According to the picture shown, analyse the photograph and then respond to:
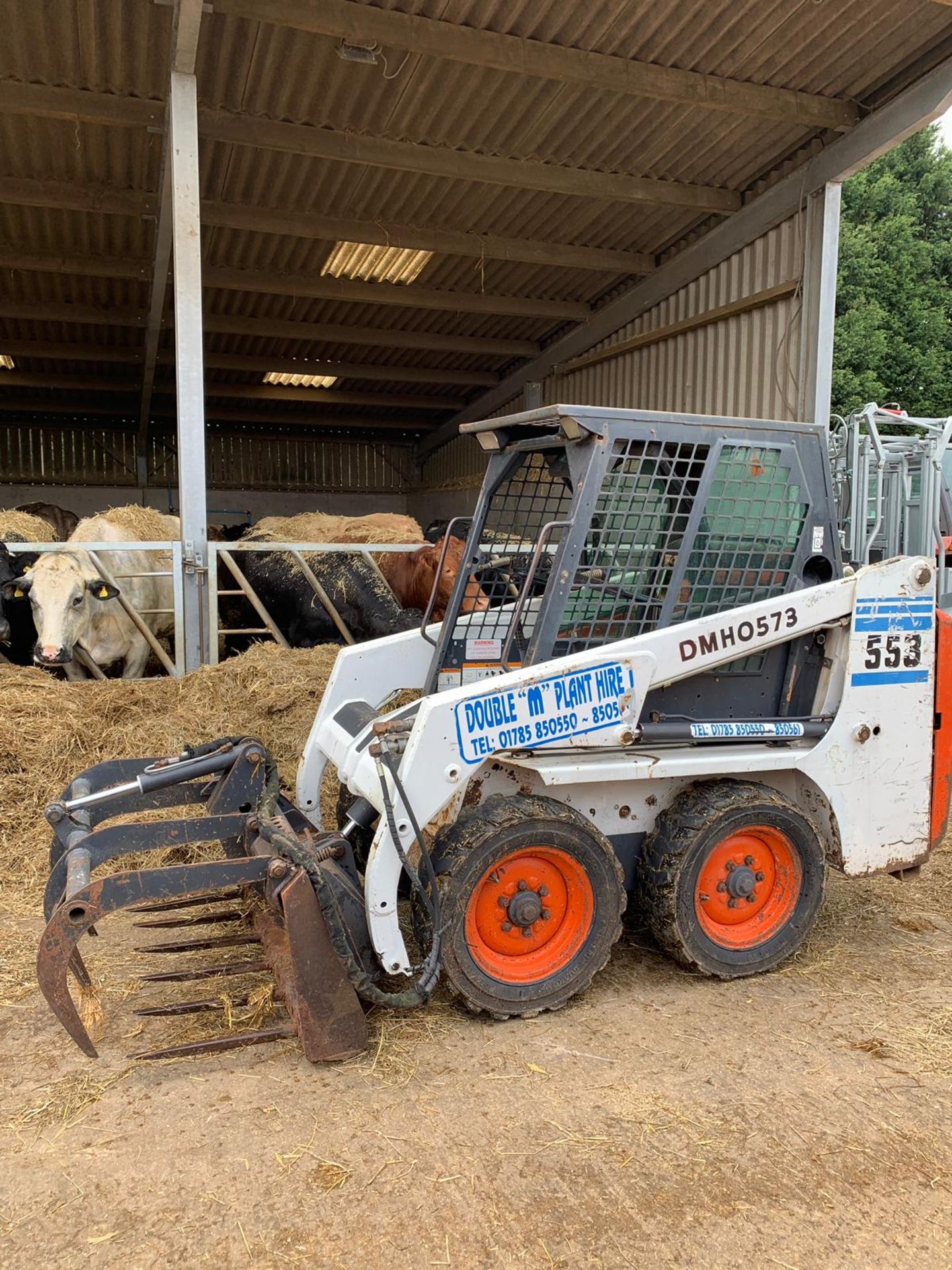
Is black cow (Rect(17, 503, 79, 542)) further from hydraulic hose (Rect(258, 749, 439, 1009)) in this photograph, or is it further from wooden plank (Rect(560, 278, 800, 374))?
hydraulic hose (Rect(258, 749, 439, 1009))

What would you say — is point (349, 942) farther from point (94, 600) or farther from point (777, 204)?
point (777, 204)

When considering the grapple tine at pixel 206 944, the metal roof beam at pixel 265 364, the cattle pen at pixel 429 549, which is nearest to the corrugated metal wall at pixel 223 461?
the metal roof beam at pixel 265 364

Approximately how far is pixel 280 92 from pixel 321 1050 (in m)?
7.86

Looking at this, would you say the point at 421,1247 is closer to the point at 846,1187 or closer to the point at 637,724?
the point at 846,1187

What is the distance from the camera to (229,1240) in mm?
2299

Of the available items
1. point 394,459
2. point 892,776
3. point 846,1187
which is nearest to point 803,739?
point 892,776

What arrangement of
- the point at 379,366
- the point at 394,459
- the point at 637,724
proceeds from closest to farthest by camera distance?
the point at 637,724, the point at 379,366, the point at 394,459

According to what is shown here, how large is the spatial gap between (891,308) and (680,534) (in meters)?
21.5

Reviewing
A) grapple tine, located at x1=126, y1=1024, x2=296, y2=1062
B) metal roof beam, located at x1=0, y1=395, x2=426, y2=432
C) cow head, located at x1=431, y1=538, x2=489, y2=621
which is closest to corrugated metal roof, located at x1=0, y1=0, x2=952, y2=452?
cow head, located at x1=431, y1=538, x2=489, y2=621

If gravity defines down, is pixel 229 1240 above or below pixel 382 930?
below

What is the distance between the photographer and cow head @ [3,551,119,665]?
704cm

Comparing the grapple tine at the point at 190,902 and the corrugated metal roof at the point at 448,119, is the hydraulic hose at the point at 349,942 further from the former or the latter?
the corrugated metal roof at the point at 448,119

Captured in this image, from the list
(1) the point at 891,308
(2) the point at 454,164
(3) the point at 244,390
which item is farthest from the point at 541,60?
(1) the point at 891,308

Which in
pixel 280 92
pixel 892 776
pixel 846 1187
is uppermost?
pixel 280 92
